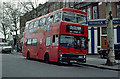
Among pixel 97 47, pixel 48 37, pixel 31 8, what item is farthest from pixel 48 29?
pixel 31 8

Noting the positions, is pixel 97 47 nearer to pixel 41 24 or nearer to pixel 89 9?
pixel 89 9

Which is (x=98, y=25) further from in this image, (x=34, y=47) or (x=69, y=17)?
(x=69, y=17)

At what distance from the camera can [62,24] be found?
1427 centimetres

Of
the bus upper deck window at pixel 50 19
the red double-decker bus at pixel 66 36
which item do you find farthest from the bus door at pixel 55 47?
the bus upper deck window at pixel 50 19

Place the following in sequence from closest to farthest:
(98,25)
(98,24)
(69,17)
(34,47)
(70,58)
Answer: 1. (70,58)
2. (69,17)
3. (34,47)
4. (98,24)
5. (98,25)

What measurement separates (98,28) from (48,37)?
14.4 m

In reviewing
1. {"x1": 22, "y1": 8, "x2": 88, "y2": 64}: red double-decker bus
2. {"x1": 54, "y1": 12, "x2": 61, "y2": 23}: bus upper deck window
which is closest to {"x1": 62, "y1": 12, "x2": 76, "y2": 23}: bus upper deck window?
{"x1": 22, "y1": 8, "x2": 88, "y2": 64}: red double-decker bus

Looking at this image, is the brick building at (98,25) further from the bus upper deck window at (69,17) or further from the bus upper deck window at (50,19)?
the bus upper deck window at (69,17)

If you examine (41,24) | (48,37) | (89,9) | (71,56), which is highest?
(89,9)

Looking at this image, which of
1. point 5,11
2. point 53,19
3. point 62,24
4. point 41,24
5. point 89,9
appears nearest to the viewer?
point 62,24

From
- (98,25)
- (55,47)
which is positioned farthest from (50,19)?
(98,25)

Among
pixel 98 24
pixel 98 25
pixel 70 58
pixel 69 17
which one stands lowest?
pixel 70 58

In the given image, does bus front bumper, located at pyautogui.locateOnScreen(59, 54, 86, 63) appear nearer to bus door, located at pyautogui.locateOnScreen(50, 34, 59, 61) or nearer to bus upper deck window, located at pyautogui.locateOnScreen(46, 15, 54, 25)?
bus door, located at pyautogui.locateOnScreen(50, 34, 59, 61)

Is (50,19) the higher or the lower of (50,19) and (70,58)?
the higher
